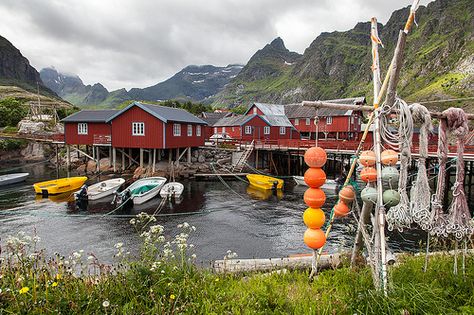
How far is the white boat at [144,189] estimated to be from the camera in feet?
64.4

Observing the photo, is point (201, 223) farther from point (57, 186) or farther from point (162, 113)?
point (162, 113)

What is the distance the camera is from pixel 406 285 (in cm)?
418

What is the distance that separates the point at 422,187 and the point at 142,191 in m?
19.8

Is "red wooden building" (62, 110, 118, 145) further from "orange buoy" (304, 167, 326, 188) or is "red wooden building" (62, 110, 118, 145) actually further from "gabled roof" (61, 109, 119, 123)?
"orange buoy" (304, 167, 326, 188)

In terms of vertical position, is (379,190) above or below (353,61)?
below

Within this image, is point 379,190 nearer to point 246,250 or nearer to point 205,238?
point 246,250

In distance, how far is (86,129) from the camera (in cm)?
3400

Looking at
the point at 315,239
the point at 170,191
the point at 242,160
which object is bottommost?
the point at 170,191

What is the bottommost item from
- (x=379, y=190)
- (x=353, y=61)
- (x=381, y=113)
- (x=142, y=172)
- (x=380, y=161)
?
(x=142, y=172)

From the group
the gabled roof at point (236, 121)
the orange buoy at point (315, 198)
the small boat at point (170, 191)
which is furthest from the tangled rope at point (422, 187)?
the gabled roof at point (236, 121)

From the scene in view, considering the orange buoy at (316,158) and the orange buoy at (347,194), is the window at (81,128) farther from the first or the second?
the orange buoy at (347,194)

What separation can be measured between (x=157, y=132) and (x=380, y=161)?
26.4 metres

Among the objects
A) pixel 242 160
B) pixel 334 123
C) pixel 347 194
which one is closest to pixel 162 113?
pixel 242 160

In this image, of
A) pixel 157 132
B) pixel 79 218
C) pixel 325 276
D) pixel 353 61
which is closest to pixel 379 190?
pixel 325 276
